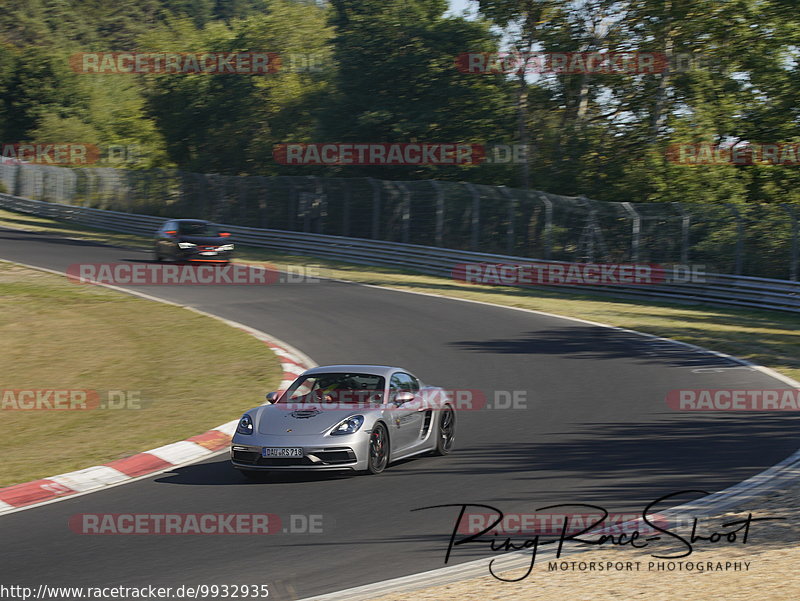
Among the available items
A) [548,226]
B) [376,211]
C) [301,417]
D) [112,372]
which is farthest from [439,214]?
[301,417]

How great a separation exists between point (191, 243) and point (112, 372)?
547 inches

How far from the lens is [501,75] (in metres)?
41.0

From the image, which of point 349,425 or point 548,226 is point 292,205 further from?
point 349,425

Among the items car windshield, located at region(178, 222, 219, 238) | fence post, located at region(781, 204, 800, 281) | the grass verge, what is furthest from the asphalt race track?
car windshield, located at region(178, 222, 219, 238)

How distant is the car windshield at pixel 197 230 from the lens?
3070 cm

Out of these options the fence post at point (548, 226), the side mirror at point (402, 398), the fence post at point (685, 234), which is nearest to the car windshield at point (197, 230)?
the fence post at point (548, 226)

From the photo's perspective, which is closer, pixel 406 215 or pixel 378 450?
pixel 378 450

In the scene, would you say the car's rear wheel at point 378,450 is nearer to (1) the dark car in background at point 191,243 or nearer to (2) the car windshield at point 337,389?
(2) the car windshield at point 337,389

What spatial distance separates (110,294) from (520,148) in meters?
19.4

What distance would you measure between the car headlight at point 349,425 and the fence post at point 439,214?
23311 millimetres

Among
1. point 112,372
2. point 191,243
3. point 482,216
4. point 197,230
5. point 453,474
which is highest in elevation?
point 482,216

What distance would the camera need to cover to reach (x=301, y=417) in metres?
10.4

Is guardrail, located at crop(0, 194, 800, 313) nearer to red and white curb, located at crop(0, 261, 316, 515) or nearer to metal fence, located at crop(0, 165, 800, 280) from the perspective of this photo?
metal fence, located at crop(0, 165, 800, 280)

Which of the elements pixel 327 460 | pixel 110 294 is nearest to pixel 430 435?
pixel 327 460
